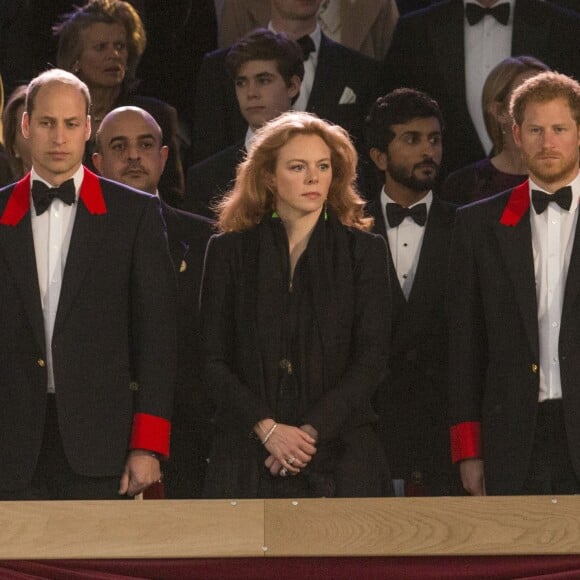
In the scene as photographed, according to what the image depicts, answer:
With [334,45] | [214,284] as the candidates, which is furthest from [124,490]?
[334,45]

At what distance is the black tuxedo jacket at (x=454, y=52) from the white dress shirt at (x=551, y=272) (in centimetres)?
126

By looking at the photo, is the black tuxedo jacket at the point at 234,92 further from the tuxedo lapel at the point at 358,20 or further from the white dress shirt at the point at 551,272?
the white dress shirt at the point at 551,272

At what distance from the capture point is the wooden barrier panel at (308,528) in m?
3.31

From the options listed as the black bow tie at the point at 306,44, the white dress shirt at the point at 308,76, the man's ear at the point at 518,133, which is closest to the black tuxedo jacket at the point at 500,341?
the man's ear at the point at 518,133

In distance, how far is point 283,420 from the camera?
385cm


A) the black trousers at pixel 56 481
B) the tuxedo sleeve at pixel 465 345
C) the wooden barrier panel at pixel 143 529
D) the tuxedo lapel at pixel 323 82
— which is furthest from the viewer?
the tuxedo lapel at pixel 323 82

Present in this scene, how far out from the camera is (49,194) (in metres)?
3.84

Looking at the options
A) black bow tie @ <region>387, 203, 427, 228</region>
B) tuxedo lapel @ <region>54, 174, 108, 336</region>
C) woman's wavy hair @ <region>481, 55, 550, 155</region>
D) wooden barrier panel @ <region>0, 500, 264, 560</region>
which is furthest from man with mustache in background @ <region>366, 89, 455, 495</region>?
wooden barrier panel @ <region>0, 500, 264, 560</region>

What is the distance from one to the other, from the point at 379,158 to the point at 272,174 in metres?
0.93

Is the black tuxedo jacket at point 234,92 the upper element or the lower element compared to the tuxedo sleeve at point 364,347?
upper

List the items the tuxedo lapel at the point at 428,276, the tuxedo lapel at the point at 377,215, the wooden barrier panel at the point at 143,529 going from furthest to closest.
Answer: the tuxedo lapel at the point at 377,215 < the tuxedo lapel at the point at 428,276 < the wooden barrier panel at the point at 143,529

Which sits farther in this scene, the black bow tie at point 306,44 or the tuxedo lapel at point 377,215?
the black bow tie at point 306,44

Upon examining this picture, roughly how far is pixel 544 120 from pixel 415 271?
825 mm

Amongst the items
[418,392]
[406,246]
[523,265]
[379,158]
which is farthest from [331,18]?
[523,265]
